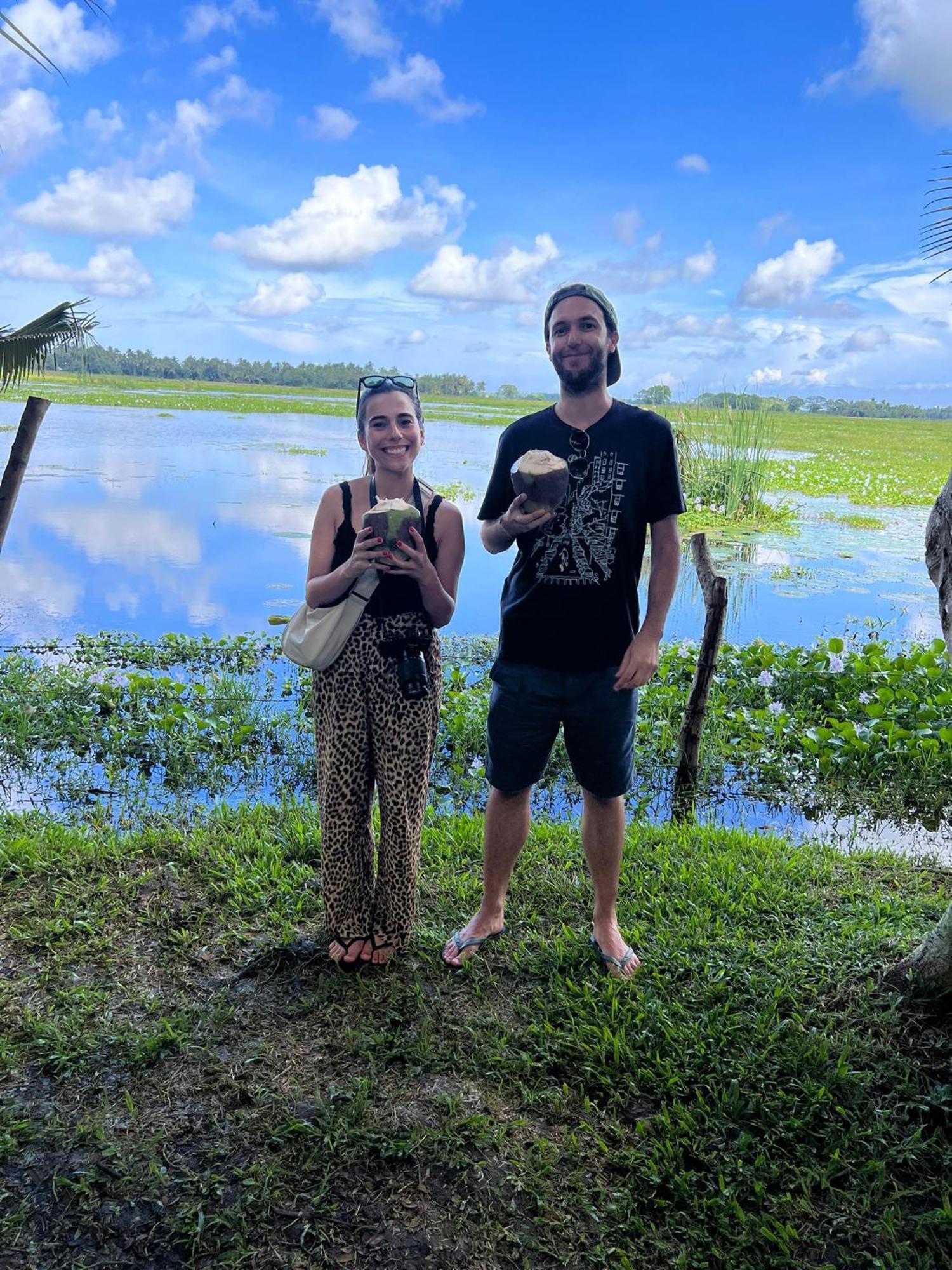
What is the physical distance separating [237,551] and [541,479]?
29.5 ft

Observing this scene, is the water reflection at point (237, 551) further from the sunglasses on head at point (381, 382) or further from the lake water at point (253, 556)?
the sunglasses on head at point (381, 382)

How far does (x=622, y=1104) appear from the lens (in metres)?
2.23

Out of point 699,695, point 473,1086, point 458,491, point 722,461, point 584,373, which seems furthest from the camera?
point 458,491

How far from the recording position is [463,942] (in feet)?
9.27

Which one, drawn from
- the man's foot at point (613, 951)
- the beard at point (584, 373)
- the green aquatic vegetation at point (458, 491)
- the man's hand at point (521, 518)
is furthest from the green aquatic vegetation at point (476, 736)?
the green aquatic vegetation at point (458, 491)

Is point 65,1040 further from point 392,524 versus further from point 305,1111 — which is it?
point 392,524

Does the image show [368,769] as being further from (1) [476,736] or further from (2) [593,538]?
(1) [476,736]

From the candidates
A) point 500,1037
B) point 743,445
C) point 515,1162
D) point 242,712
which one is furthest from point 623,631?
point 743,445

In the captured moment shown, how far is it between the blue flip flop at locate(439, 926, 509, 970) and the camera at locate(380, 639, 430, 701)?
877 millimetres

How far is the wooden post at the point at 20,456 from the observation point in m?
3.23

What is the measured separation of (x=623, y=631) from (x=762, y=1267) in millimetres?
1494

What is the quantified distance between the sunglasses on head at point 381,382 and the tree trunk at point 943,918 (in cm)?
147

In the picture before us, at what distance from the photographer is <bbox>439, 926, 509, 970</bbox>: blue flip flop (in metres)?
2.76

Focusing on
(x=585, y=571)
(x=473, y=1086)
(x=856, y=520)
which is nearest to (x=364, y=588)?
(x=585, y=571)
